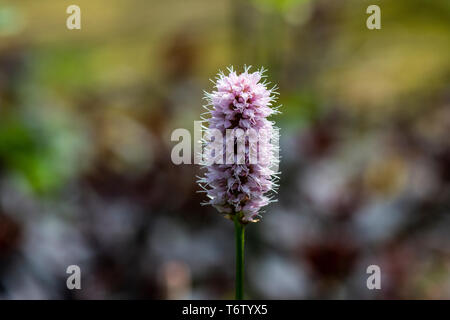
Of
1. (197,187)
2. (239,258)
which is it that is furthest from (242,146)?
(197,187)

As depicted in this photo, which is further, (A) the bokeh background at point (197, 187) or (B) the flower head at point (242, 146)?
(A) the bokeh background at point (197, 187)

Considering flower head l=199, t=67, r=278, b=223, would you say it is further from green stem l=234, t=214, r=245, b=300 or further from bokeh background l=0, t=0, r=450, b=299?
bokeh background l=0, t=0, r=450, b=299

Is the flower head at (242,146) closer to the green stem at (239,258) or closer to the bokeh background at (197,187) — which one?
the green stem at (239,258)

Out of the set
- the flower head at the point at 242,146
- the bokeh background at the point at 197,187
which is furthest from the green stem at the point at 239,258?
the bokeh background at the point at 197,187

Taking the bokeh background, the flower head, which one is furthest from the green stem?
the bokeh background

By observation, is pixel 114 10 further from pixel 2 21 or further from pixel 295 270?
pixel 295 270
